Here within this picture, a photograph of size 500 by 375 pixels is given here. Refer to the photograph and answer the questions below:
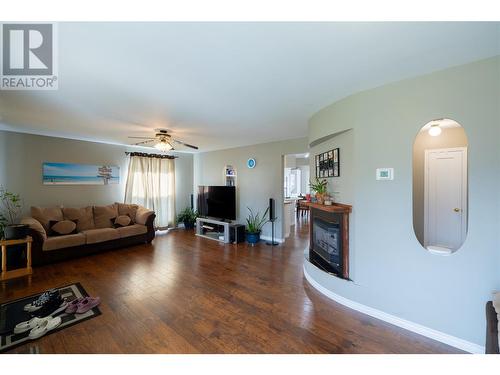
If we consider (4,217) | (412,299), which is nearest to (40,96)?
(4,217)

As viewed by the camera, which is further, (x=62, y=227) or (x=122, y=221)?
(x=122, y=221)

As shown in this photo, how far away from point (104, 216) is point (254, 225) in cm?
344

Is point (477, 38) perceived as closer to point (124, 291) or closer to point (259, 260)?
point (259, 260)

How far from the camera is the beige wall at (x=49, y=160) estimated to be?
4.05 metres

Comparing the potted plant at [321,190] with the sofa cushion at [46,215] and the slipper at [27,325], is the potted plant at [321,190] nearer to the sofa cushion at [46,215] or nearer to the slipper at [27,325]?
the slipper at [27,325]

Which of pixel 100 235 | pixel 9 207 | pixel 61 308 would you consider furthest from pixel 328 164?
pixel 9 207

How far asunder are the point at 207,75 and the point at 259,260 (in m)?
3.09

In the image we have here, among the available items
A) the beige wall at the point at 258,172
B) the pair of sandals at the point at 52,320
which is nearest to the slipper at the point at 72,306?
the pair of sandals at the point at 52,320

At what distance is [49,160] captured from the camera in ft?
14.6

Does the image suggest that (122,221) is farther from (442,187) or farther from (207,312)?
(442,187)

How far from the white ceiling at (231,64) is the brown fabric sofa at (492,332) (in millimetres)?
1910

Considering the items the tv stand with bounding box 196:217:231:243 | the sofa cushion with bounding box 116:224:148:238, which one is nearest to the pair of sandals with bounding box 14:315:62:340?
the sofa cushion with bounding box 116:224:148:238

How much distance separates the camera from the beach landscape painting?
448 cm
